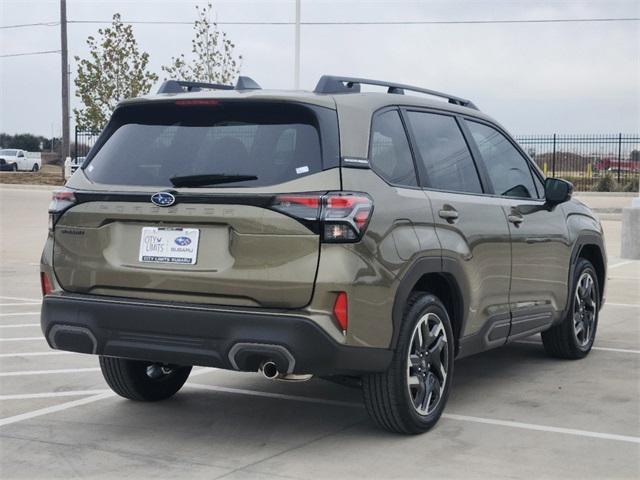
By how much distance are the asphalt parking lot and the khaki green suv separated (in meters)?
0.35

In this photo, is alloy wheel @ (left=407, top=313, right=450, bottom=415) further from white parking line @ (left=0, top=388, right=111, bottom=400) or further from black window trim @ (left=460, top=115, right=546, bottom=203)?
white parking line @ (left=0, top=388, right=111, bottom=400)

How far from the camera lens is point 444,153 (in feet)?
20.4

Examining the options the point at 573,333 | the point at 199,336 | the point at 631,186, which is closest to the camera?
the point at 199,336

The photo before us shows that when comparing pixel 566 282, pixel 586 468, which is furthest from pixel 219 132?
pixel 566 282

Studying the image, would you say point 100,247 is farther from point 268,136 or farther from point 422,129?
point 422,129

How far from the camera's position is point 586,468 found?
5.04 meters

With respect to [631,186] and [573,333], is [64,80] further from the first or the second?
[573,333]

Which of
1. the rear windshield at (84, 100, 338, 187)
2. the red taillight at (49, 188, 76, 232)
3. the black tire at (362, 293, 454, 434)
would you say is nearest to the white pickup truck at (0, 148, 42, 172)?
the red taillight at (49, 188, 76, 232)

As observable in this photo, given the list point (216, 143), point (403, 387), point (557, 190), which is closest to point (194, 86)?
point (216, 143)

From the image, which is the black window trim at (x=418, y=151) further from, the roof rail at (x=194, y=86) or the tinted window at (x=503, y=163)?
the roof rail at (x=194, y=86)

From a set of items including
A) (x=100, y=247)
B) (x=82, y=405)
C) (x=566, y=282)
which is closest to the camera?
(x=100, y=247)

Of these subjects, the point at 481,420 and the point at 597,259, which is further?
the point at 597,259

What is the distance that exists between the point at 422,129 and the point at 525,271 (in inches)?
55.4

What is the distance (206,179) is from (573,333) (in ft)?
12.1
